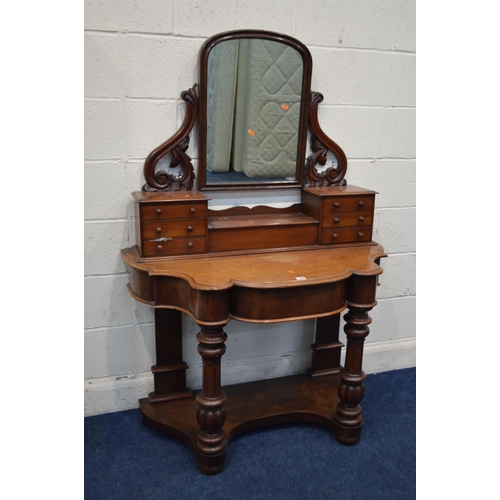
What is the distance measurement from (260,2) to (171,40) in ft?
1.41

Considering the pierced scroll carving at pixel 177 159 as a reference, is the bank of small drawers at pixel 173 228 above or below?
below

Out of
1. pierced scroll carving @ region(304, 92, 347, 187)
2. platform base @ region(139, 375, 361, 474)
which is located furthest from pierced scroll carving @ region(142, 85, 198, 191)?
platform base @ region(139, 375, 361, 474)

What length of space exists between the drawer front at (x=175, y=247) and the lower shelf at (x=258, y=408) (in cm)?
78

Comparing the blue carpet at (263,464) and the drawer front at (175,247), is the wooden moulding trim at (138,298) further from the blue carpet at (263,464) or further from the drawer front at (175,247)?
the blue carpet at (263,464)

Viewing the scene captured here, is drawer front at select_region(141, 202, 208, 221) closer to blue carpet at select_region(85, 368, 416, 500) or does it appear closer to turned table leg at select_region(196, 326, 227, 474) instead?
turned table leg at select_region(196, 326, 227, 474)

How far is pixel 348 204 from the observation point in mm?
2346

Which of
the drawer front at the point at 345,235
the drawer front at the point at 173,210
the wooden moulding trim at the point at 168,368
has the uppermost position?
the drawer front at the point at 173,210

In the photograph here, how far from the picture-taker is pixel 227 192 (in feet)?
7.75

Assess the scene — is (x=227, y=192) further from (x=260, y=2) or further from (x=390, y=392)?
(x=390, y=392)

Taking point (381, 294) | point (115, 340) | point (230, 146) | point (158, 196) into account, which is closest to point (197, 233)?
point (158, 196)

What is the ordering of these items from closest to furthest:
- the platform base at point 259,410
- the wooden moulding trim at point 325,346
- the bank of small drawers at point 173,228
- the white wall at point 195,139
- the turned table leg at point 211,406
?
1. the turned table leg at point 211,406
2. the bank of small drawers at point 173,228
3. the white wall at point 195,139
4. the platform base at point 259,410
5. the wooden moulding trim at point 325,346

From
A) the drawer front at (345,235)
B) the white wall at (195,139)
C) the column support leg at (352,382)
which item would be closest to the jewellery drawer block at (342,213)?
the drawer front at (345,235)

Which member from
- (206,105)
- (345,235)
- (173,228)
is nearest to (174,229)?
(173,228)

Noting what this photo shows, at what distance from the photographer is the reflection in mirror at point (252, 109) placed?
7.18 ft
